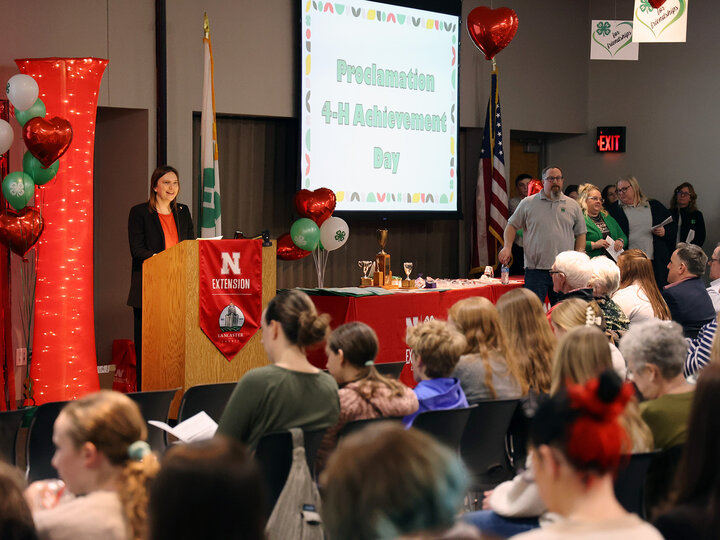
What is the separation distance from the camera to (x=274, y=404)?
2947 millimetres

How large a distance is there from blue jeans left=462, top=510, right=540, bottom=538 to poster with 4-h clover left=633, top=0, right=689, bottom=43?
6.17 metres

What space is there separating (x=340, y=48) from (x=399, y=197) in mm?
1539

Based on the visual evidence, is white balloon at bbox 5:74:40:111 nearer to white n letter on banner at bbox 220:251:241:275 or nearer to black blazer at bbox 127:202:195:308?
black blazer at bbox 127:202:195:308

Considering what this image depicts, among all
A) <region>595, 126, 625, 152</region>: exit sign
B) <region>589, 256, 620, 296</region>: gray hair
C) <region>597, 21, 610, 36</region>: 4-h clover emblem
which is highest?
<region>597, 21, 610, 36</region>: 4-h clover emblem

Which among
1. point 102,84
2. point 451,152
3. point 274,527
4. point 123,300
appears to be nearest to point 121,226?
point 123,300

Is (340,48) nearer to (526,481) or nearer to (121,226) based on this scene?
(121,226)

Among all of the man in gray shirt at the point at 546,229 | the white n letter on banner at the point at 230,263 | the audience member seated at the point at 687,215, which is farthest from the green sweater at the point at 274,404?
the audience member seated at the point at 687,215

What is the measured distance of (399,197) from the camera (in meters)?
8.75

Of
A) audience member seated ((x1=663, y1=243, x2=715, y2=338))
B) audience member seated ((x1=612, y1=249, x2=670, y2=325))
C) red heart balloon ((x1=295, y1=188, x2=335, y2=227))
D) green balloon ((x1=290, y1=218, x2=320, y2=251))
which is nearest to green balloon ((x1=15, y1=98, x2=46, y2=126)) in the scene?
green balloon ((x1=290, y1=218, x2=320, y2=251))

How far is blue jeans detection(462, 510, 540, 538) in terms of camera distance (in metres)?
Answer: 2.61

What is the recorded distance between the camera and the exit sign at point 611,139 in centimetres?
1098

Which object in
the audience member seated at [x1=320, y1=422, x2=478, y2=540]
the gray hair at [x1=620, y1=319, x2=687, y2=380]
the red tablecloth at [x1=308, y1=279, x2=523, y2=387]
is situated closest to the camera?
the audience member seated at [x1=320, y1=422, x2=478, y2=540]

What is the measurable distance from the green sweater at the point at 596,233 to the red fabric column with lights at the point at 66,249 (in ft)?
15.8

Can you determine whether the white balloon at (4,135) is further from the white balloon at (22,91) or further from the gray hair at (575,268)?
the gray hair at (575,268)
